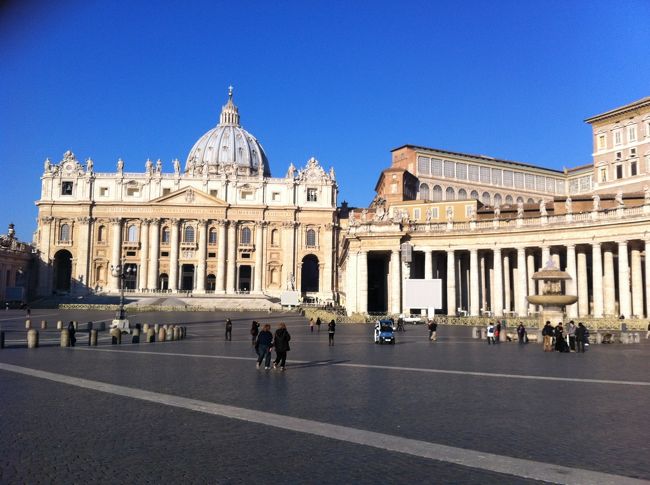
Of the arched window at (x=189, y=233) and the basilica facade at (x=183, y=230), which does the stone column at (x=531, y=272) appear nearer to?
the basilica facade at (x=183, y=230)

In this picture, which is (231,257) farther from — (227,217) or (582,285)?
(582,285)

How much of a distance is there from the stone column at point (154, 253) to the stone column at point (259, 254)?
52.4ft

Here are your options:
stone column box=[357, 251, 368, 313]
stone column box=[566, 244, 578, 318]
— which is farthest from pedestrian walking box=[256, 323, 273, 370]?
stone column box=[357, 251, 368, 313]

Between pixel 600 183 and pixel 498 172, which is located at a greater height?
pixel 498 172

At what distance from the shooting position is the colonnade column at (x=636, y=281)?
4491 centimetres

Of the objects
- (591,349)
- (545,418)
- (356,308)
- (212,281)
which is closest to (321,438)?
(545,418)

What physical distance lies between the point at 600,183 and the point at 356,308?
1324 inches

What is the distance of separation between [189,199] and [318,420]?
310ft

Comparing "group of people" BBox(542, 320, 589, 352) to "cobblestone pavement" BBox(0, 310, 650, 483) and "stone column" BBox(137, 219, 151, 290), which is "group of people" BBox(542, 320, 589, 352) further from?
"stone column" BBox(137, 219, 151, 290)

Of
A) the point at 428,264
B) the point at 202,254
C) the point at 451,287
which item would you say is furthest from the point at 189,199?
the point at 451,287

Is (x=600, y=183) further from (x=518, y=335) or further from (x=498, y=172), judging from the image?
(x=518, y=335)

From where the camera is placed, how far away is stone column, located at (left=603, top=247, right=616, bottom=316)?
150 ft

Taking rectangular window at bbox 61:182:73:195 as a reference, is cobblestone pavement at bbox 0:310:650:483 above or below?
below

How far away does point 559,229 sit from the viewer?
46.8 m
